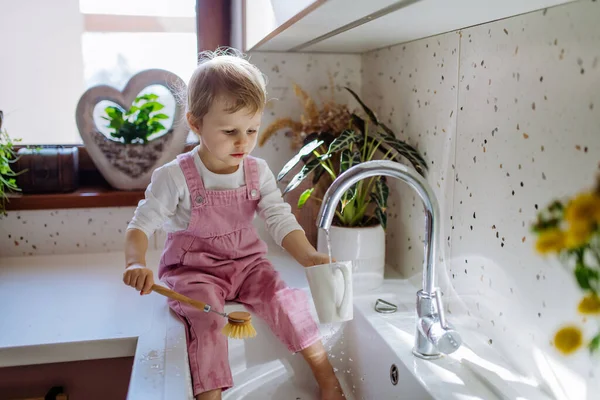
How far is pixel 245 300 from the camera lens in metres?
1.24

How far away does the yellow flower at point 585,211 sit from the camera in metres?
0.39

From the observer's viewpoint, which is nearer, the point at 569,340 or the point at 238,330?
the point at 569,340

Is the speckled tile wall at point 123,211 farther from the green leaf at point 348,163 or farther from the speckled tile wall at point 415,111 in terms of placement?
the green leaf at point 348,163

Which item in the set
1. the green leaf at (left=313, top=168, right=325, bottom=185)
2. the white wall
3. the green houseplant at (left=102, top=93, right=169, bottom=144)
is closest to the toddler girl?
the green leaf at (left=313, top=168, right=325, bottom=185)

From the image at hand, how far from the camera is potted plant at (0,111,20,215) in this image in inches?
58.4

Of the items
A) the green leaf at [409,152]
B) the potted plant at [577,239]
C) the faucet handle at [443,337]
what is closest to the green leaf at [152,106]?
the green leaf at [409,152]

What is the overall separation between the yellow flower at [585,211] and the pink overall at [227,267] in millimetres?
810

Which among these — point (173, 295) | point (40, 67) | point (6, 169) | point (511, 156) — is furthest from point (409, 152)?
point (40, 67)

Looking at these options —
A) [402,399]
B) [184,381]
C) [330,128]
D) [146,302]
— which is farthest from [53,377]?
[330,128]

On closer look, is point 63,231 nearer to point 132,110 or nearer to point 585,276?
point 132,110

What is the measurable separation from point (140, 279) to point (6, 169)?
26.2 inches

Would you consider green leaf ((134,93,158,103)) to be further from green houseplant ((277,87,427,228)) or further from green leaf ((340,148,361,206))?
green leaf ((340,148,361,206))

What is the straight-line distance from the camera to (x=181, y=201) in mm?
1230

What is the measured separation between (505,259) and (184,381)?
1.76ft
